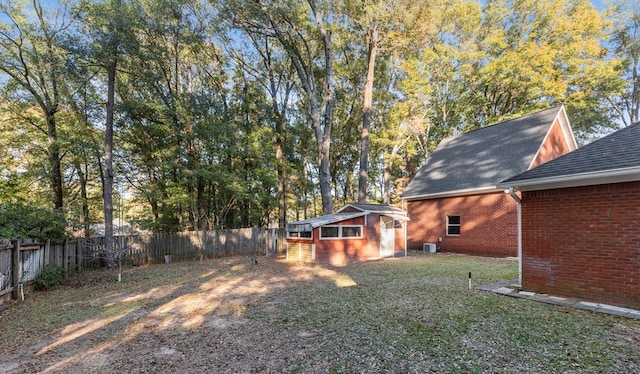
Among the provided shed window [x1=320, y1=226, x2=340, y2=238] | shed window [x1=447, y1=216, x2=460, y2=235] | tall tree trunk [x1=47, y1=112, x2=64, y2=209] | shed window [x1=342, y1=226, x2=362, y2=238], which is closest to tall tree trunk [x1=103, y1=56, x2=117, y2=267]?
tall tree trunk [x1=47, y1=112, x2=64, y2=209]

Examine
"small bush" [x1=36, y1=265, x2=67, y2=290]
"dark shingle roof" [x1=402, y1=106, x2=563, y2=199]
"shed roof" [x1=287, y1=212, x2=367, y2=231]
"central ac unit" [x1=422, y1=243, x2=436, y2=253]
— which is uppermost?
"dark shingle roof" [x1=402, y1=106, x2=563, y2=199]

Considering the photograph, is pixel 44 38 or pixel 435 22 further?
pixel 435 22

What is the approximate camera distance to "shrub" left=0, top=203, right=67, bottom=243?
7985 mm

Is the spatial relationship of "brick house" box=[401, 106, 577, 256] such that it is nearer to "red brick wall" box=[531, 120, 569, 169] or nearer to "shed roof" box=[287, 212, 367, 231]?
"red brick wall" box=[531, 120, 569, 169]

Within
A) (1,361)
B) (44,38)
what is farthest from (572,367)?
(44,38)

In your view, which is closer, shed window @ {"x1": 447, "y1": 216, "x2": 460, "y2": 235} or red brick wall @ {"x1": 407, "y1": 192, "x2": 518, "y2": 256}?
red brick wall @ {"x1": 407, "y1": 192, "x2": 518, "y2": 256}

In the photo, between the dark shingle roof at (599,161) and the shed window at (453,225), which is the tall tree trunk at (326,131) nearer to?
the shed window at (453,225)

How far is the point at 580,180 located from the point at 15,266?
12625 millimetres

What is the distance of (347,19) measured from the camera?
65.3 feet

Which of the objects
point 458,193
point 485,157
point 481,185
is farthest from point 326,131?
point 485,157

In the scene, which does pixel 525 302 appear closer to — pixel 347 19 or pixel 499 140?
pixel 499 140

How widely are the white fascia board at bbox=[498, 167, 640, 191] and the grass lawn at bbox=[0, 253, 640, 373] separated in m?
2.39

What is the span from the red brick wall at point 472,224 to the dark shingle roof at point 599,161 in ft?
24.6

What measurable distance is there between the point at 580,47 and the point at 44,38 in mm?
28752
